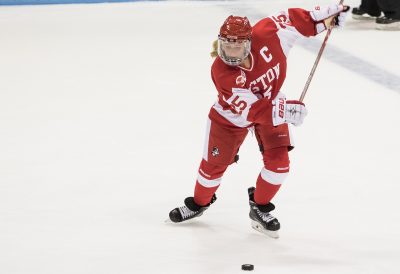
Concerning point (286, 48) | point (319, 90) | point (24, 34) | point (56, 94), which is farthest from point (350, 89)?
point (24, 34)

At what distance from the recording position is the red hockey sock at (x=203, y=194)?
318 cm

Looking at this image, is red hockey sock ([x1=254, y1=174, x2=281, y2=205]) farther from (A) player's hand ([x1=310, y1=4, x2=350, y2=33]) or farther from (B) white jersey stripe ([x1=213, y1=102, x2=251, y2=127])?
(A) player's hand ([x1=310, y1=4, x2=350, y2=33])

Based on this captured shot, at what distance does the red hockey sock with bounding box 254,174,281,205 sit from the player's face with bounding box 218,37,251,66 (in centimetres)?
46

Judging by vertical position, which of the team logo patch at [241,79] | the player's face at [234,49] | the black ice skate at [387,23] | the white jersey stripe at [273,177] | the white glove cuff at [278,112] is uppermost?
the player's face at [234,49]

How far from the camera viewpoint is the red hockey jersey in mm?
2850

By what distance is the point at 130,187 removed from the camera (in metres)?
3.57

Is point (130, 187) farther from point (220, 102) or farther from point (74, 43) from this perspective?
point (74, 43)

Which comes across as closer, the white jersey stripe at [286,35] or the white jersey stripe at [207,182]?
the white jersey stripe at [286,35]

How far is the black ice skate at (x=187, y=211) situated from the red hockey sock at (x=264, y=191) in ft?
0.77

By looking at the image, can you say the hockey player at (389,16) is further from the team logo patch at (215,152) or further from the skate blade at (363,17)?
the team logo patch at (215,152)

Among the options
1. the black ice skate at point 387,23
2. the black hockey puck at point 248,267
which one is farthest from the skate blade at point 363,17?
the black hockey puck at point 248,267

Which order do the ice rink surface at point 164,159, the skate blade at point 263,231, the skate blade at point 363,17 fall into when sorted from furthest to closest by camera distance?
1. the skate blade at point 363,17
2. the skate blade at point 263,231
3. the ice rink surface at point 164,159

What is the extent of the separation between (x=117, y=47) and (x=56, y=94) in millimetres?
1118

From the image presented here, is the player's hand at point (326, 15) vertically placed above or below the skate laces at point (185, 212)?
above
